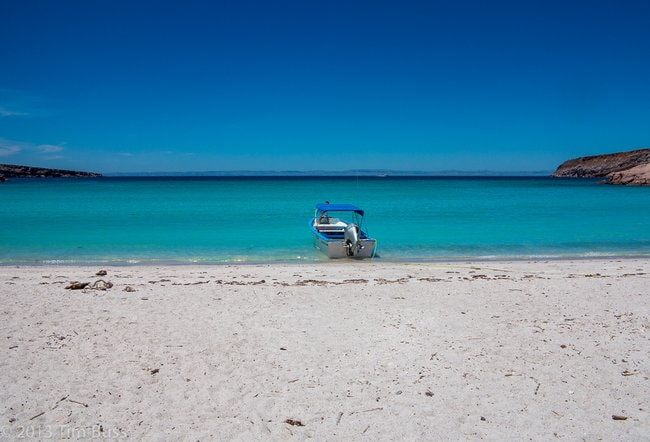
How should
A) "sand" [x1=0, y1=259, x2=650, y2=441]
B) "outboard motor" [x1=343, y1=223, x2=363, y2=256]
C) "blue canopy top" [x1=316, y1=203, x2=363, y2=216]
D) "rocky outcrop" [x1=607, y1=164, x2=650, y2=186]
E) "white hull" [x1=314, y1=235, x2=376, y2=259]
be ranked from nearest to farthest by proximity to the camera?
"sand" [x1=0, y1=259, x2=650, y2=441], "outboard motor" [x1=343, y1=223, x2=363, y2=256], "white hull" [x1=314, y1=235, x2=376, y2=259], "blue canopy top" [x1=316, y1=203, x2=363, y2=216], "rocky outcrop" [x1=607, y1=164, x2=650, y2=186]

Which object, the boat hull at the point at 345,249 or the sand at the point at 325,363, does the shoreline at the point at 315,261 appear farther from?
the sand at the point at 325,363

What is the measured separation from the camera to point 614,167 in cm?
12506

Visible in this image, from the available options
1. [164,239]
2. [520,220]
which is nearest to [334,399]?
[164,239]

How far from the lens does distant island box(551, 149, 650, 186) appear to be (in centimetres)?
7981

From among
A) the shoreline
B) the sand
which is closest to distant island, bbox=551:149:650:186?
the shoreline

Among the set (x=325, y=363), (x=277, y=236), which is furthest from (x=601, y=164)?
(x=325, y=363)

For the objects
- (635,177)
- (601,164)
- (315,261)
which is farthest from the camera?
(601,164)

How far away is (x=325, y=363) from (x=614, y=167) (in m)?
142

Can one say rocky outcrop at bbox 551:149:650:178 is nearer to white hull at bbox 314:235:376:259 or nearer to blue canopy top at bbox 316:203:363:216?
blue canopy top at bbox 316:203:363:216

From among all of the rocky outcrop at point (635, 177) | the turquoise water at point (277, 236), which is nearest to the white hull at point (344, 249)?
the turquoise water at point (277, 236)

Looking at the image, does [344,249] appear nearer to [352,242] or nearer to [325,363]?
[352,242]

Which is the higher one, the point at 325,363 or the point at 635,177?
the point at 635,177

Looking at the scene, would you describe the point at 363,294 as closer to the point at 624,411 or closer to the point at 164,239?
the point at 624,411

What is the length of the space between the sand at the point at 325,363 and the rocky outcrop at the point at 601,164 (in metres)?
119
